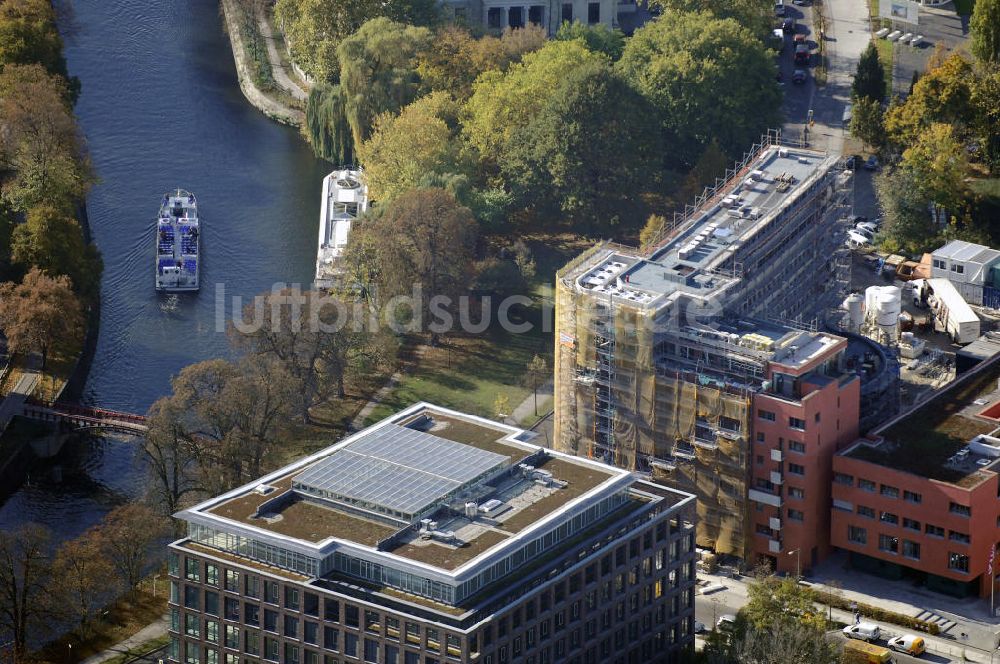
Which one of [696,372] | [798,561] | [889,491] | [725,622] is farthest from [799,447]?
[725,622]

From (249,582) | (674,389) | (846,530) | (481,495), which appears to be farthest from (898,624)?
(249,582)

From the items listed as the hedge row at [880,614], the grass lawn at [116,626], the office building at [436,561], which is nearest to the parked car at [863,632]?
the hedge row at [880,614]

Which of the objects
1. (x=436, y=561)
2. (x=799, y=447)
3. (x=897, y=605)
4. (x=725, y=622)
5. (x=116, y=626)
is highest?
(x=436, y=561)

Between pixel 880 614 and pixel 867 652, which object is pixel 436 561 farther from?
pixel 880 614

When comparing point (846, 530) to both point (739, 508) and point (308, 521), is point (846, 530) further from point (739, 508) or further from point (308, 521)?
point (308, 521)

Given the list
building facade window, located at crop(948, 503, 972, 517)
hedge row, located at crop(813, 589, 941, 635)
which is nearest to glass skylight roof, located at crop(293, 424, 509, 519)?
hedge row, located at crop(813, 589, 941, 635)

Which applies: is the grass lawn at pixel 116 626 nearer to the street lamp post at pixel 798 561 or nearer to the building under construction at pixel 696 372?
the building under construction at pixel 696 372
